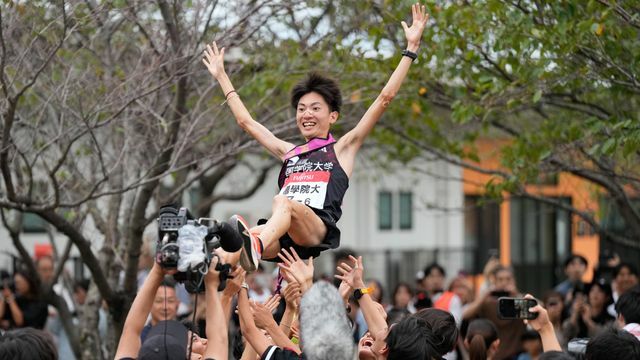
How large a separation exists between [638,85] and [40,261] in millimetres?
7060

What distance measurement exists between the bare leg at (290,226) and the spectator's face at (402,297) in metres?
5.84

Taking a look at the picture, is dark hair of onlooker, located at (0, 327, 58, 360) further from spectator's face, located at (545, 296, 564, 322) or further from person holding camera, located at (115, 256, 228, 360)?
spectator's face, located at (545, 296, 564, 322)

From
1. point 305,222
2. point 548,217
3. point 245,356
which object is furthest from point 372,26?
point 548,217

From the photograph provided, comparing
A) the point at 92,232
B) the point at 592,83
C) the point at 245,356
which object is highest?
the point at 592,83

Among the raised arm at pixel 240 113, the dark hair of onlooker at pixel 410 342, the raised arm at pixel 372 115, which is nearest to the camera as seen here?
the dark hair of onlooker at pixel 410 342

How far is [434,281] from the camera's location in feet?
41.6

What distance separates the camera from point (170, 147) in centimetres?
813

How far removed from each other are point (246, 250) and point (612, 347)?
195 centimetres

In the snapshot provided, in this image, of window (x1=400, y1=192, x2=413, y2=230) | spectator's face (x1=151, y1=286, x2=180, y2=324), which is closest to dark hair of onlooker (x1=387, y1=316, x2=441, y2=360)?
spectator's face (x1=151, y1=286, x2=180, y2=324)

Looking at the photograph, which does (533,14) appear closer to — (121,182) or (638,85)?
(638,85)

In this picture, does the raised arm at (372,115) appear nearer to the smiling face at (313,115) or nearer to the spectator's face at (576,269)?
the smiling face at (313,115)

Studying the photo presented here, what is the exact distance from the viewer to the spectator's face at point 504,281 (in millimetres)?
11219

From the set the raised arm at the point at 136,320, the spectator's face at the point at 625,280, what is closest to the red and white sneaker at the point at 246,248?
the raised arm at the point at 136,320

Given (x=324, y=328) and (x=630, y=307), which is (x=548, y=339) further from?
(x=324, y=328)
